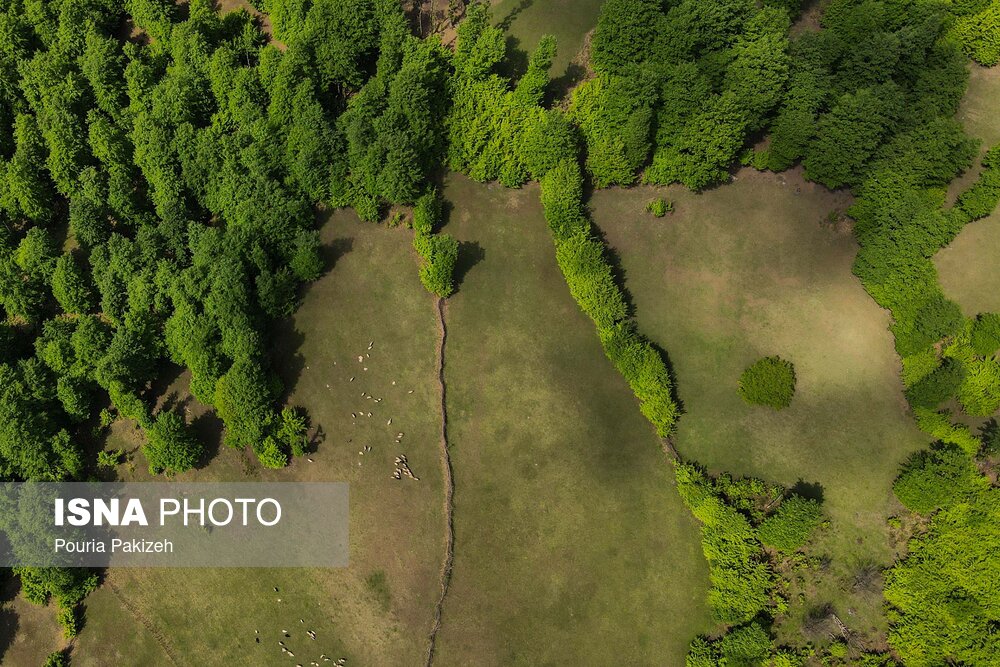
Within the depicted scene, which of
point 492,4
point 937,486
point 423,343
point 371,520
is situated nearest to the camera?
Answer: point 937,486

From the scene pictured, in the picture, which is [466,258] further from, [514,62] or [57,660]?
[57,660]

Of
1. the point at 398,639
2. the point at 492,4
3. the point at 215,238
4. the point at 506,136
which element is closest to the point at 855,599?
the point at 398,639

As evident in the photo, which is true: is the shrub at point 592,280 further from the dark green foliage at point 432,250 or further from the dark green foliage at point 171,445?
the dark green foliage at point 171,445

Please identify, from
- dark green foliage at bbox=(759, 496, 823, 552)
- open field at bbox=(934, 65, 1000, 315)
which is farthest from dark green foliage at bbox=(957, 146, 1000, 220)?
dark green foliage at bbox=(759, 496, 823, 552)

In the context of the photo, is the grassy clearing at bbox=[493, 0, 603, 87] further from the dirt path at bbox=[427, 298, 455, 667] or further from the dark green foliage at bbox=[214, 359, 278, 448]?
the dark green foliage at bbox=[214, 359, 278, 448]

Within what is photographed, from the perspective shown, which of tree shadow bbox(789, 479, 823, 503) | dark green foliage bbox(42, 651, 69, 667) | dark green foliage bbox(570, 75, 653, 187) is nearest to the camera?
dark green foliage bbox(42, 651, 69, 667)

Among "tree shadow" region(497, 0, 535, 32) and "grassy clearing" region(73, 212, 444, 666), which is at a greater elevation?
"tree shadow" region(497, 0, 535, 32)

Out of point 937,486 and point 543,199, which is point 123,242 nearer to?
point 543,199
